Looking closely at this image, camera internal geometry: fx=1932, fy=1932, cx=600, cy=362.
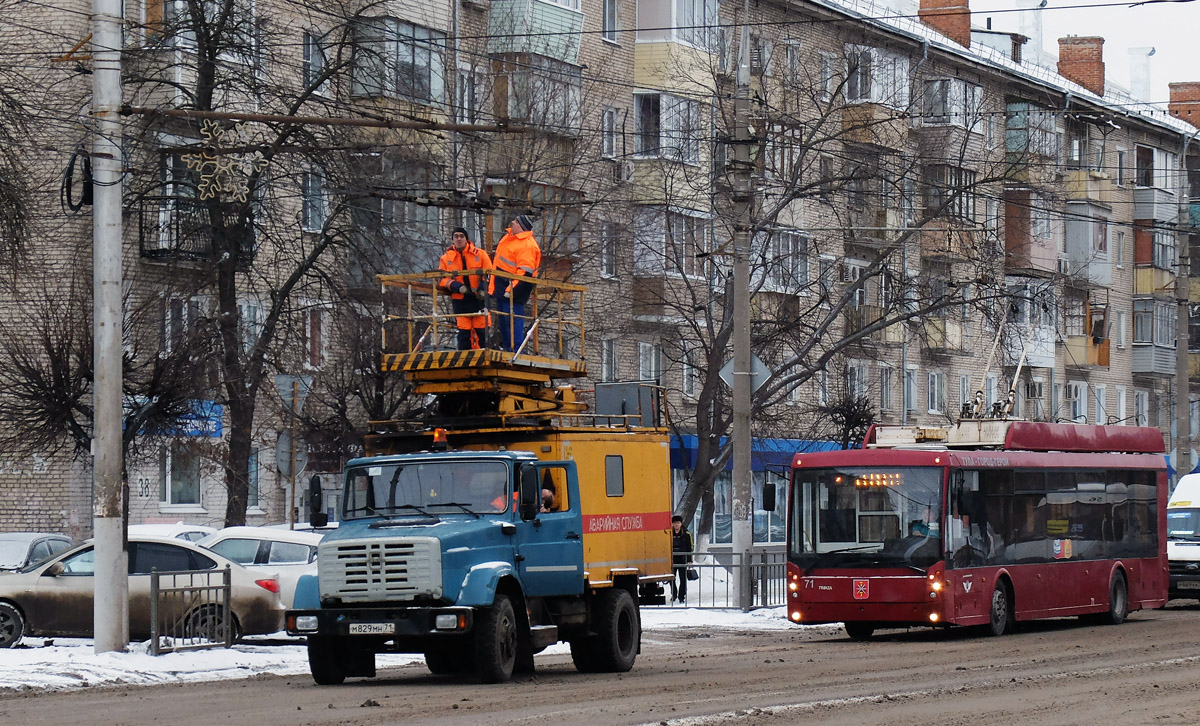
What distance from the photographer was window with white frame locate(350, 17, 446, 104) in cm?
2925

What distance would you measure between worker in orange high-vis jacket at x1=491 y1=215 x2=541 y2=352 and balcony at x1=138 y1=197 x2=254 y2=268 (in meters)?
8.07

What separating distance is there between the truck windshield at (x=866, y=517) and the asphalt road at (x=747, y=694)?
1867 mm

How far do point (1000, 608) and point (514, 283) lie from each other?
30.3 ft

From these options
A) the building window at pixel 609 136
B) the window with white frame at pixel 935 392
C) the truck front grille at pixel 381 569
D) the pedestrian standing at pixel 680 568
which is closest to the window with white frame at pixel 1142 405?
the window with white frame at pixel 935 392

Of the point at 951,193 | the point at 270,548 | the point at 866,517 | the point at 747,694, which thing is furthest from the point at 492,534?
the point at 951,193

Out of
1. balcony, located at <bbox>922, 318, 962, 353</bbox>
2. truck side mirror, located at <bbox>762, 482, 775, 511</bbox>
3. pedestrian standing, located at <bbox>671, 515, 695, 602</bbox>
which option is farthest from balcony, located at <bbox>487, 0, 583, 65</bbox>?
balcony, located at <bbox>922, 318, 962, 353</bbox>

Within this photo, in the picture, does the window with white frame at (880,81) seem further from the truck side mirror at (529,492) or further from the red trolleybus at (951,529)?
the truck side mirror at (529,492)

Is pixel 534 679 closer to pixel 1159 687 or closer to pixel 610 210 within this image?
pixel 1159 687

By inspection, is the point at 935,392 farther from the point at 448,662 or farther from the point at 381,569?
the point at 381,569

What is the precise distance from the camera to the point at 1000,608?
25453 mm

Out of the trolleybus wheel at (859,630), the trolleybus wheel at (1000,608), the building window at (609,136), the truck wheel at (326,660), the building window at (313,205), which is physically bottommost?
the trolleybus wheel at (859,630)

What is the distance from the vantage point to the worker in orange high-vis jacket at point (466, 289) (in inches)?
778

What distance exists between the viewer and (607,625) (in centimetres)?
1906

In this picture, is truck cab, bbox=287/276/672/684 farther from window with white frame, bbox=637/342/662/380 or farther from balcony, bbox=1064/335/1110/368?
balcony, bbox=1064/335/1110/368
